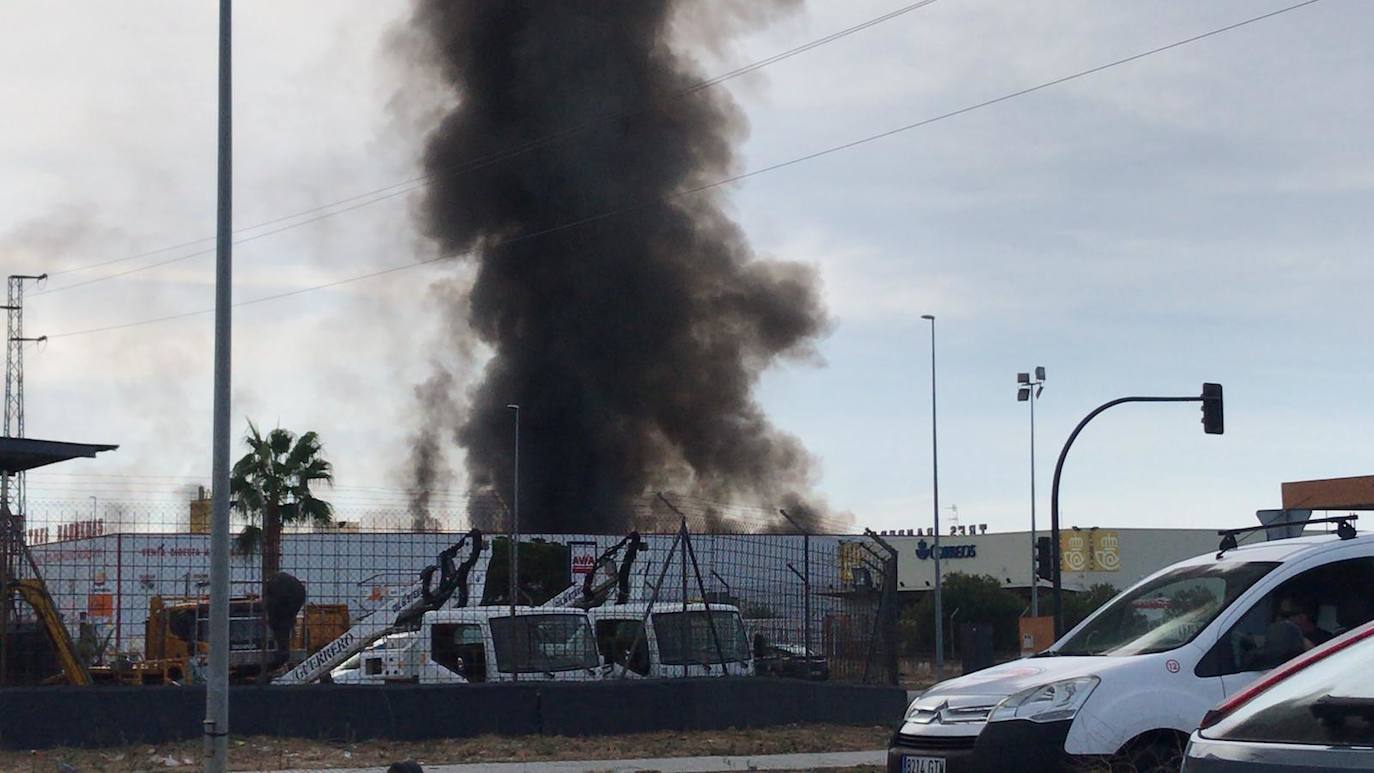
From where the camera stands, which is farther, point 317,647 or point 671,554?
point 317,647

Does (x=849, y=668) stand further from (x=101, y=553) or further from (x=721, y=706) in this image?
(x=101, y=553)

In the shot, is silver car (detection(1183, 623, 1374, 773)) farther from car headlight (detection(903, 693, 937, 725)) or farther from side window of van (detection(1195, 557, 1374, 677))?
car headlight (detection(903, 693, 937, 725))

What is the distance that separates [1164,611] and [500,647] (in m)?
9.99

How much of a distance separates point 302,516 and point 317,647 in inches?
831

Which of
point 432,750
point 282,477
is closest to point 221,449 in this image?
point 432,750

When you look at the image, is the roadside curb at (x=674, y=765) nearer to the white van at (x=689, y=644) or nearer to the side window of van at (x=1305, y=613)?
the white van at (x=689, y=644)

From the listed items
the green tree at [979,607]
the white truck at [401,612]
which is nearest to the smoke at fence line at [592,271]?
the green tree at [979,607]

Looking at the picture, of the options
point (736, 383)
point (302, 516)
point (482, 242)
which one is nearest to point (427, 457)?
point (482, 242)

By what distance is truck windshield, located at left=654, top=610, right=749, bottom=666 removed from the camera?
17375mm

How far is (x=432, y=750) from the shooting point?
14531 mm

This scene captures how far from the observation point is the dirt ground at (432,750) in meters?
13.3

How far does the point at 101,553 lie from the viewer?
1617 centimetres

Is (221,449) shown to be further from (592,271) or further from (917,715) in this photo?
(592,271)

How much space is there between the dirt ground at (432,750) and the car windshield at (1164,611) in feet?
21.9
